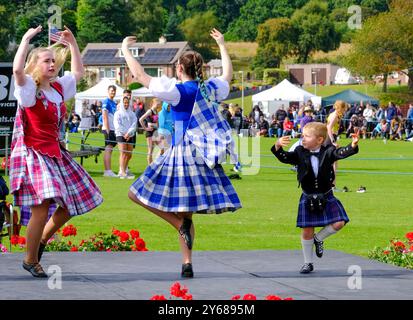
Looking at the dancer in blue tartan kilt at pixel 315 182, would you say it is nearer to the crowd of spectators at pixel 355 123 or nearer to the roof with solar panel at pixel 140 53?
the crowd of spectators at pixel 355 123

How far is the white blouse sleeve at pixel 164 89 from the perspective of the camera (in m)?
9.93

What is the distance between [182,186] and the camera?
33.0ft

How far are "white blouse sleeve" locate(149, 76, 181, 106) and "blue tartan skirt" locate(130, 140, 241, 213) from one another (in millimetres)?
433

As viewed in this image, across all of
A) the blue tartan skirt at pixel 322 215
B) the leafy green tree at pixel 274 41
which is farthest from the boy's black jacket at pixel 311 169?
the leafy green tree at pixel 274 41

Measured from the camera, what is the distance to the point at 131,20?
18538 cm

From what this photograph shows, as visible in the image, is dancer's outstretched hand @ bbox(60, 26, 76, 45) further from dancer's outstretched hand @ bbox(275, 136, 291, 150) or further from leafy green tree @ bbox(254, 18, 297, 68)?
leafy green tree @ bbox(254, 18, 297, 68)

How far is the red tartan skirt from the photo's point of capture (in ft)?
32.0

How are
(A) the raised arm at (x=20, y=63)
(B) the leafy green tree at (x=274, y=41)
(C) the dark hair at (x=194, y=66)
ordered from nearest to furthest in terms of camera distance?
1. (A) the raised arm at (x=20, y=63)
2. (C) the dark hair at (x=194, y=66)
3. (B) the leafy green tree at (x=274, y=41)

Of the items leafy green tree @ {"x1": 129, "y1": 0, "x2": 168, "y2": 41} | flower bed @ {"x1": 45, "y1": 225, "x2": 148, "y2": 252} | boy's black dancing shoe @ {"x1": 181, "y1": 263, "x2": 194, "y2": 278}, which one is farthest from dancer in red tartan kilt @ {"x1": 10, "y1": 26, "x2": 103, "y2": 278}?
leafy green tree @ {"x1": 129, "y1": 0, "x2": 168, "y2": 41}

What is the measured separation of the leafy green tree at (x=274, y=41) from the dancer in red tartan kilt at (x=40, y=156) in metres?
165

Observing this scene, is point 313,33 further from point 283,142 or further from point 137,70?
point 137,70

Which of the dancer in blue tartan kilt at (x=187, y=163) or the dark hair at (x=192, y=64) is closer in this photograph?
the dancer in blue tartan kilt at (x=187, y=163)

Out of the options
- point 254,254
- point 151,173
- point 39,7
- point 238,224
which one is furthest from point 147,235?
point 39,7
